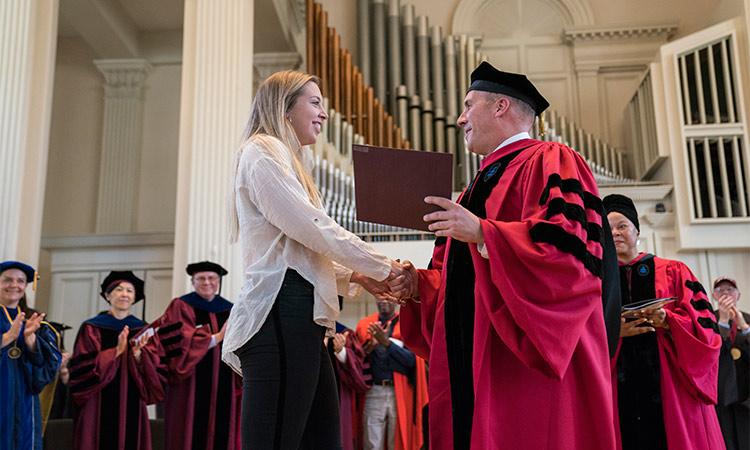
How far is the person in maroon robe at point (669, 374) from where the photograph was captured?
337cm

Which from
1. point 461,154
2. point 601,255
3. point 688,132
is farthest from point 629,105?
point 601,255

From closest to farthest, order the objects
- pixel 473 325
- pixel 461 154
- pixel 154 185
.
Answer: pixel 473 325 < pixel 461 154 < pixel 154 185

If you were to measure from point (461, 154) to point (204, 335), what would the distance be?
390cm

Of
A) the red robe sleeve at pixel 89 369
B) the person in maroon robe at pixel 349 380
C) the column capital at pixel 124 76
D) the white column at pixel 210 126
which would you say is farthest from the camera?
the column capital at pixel 124 76

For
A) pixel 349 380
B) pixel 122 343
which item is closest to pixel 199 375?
pixel 122 343

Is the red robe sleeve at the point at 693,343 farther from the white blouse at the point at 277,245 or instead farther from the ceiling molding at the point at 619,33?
the ceiling molding at the point at 619,33

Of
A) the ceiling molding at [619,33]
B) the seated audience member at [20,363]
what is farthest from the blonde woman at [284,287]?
the ceiling molding at [619,33]

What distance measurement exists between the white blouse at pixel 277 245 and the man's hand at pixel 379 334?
3.88 m

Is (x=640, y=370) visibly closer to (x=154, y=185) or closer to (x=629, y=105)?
(x=629, y=105)

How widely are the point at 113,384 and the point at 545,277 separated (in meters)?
4.06

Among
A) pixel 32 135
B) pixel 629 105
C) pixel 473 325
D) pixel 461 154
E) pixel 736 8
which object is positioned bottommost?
pixel 473 325

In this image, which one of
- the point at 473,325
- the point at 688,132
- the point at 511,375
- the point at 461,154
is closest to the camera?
the point at 511,375

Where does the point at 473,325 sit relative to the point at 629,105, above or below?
below

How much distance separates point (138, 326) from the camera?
558 cm
